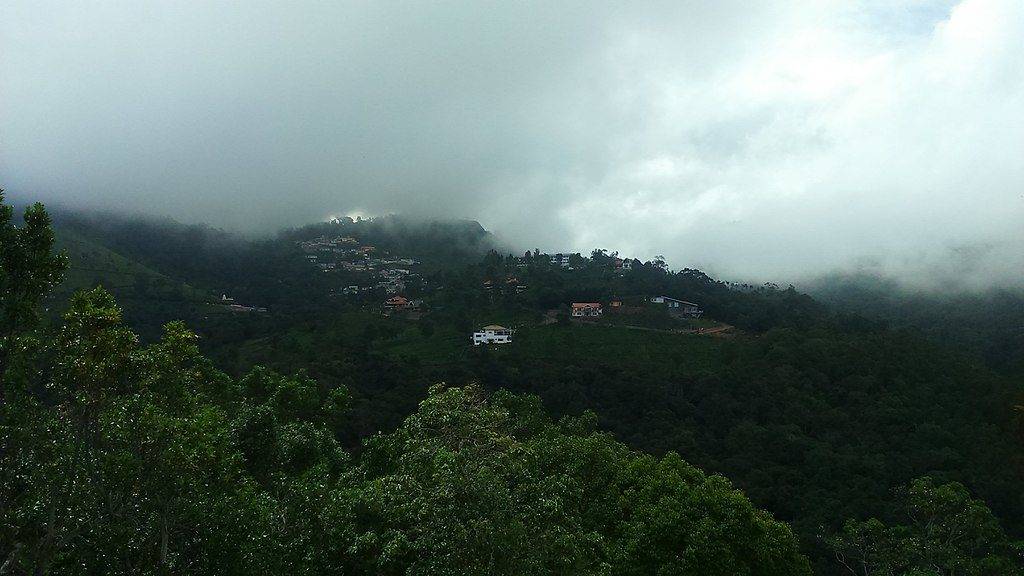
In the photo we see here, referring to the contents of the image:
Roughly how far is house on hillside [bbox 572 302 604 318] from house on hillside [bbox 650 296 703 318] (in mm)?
13678

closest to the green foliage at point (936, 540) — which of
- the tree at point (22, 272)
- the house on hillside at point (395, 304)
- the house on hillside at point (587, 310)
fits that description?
the tree at point (22, 272)

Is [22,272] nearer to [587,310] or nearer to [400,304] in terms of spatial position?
[587,310]

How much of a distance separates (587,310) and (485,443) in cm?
8480

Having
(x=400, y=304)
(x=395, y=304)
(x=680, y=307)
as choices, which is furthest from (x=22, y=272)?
(x=680, y=307)

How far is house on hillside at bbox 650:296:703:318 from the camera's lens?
338ft

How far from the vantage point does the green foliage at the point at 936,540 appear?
26.1 meters

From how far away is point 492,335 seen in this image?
84.2m

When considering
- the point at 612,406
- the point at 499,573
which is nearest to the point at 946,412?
the point at 612,406

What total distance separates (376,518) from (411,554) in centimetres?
165

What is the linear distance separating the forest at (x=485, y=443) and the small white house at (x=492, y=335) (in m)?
3.41

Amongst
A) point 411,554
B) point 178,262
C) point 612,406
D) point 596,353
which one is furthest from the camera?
point 178,262

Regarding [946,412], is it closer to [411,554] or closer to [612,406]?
[612,406]

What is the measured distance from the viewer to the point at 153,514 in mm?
10961

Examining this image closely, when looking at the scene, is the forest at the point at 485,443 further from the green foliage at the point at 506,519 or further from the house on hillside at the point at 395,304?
the house on hillside at the point at 395,304
